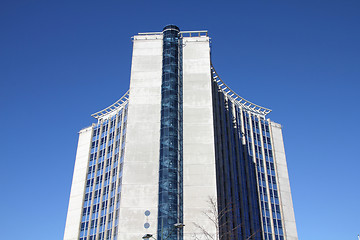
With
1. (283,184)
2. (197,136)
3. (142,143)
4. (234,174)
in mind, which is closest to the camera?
(142,143)

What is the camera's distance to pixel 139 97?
79.6 m

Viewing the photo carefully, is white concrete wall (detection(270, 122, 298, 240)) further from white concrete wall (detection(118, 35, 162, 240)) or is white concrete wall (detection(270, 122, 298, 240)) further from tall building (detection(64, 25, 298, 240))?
white concrete wall (detection(118, 35, 162, 240))

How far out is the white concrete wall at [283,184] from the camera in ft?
294

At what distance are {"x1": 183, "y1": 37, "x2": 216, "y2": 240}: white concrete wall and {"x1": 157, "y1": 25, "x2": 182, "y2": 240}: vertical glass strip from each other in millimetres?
1342

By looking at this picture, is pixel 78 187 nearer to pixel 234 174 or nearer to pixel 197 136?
pixel 197 136

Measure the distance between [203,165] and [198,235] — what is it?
1307cm

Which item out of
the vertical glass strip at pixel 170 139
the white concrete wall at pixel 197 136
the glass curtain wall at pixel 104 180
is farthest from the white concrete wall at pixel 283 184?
the glass curtain wall at pixel 104 180

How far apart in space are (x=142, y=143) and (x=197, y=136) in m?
10.7

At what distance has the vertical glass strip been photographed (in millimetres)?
66562

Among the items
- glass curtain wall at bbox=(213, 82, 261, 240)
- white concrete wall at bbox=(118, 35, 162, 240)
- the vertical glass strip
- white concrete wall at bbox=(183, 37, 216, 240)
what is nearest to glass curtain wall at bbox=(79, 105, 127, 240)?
white concrete wall at bbox=(118, 35, 162, 240)

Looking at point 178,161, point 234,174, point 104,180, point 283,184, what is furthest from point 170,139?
point 283,184

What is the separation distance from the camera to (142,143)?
74000 millimetres

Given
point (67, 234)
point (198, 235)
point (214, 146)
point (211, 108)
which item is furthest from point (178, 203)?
point (67, 234)

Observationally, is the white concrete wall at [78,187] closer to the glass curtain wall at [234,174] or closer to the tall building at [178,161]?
the tall building at [178,161]
